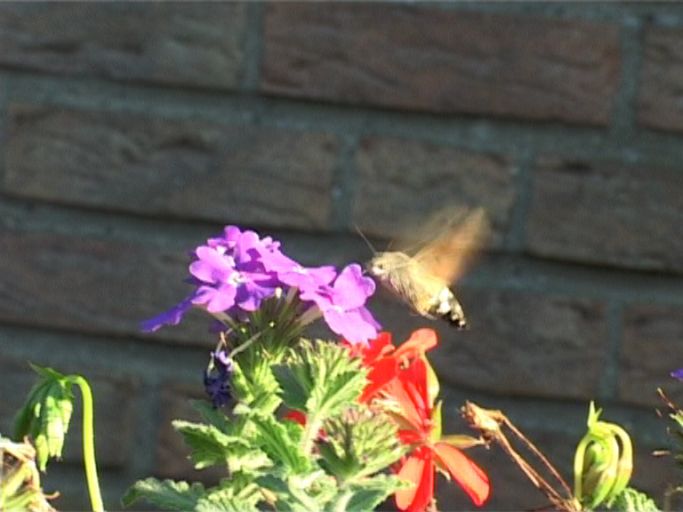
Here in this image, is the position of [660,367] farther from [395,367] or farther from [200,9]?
[395,367]

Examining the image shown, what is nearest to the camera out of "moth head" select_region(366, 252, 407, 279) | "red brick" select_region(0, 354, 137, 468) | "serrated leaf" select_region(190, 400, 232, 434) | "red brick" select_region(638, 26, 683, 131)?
"serrated leaf" select_region(190, 400, 232, 434)

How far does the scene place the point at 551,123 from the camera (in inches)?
66.7

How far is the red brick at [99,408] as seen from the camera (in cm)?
178

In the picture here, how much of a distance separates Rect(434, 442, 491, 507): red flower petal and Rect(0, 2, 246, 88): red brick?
0.93m

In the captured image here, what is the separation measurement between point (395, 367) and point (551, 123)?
2.88ft

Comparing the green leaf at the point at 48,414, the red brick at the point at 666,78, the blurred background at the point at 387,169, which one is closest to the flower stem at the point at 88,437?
the green leaf at the point at 48,414

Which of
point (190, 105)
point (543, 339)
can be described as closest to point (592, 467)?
point (543, 339)

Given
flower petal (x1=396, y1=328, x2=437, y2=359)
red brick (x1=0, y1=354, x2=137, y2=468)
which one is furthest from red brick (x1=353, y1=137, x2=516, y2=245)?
Result: flower petal (x1=396, y1=328, x2=437, y2=359)

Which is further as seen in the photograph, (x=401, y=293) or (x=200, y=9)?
(x=200, y=9)

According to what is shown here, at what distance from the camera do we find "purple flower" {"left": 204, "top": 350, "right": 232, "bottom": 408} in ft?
2.61

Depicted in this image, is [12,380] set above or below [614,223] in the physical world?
below

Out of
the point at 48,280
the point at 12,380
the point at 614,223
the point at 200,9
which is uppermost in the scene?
the point at 200,9

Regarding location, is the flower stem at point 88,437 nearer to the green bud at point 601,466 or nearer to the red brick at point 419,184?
the green bud at point 601,466

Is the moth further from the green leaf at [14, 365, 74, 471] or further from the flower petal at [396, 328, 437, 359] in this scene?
the green leaf at [14, 365, 74, 471]
